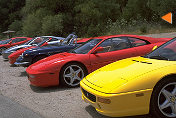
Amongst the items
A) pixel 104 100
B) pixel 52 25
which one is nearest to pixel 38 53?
pixel 104 100

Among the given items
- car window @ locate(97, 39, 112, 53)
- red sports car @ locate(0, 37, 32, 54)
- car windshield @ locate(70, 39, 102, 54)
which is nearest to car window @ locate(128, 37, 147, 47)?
car window @ locate(97, 39, 112, 53)

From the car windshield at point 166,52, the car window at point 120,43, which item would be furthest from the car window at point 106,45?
the car windshield at point 166,52

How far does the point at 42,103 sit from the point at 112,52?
92.5 inches

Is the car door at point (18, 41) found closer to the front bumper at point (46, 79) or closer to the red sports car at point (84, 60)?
the red sports car at point (84, 60)

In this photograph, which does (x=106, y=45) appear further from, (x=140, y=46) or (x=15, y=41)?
(x=15, y=41)

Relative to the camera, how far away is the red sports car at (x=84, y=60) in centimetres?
568

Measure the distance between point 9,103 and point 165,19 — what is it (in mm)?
23841

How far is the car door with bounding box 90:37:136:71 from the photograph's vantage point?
5.98 m

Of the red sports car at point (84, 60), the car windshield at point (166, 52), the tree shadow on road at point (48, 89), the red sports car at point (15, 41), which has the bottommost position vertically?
the red sports car at point (15, 41)

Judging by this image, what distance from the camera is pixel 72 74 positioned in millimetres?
5805

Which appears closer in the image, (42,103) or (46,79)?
(42,103)

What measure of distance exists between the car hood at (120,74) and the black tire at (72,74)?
6.01ft

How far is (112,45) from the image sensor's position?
6246 mm

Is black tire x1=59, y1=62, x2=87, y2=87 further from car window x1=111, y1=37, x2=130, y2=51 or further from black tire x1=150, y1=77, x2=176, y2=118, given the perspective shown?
black tire x1=150, y1=77, x2=176, y2=118
